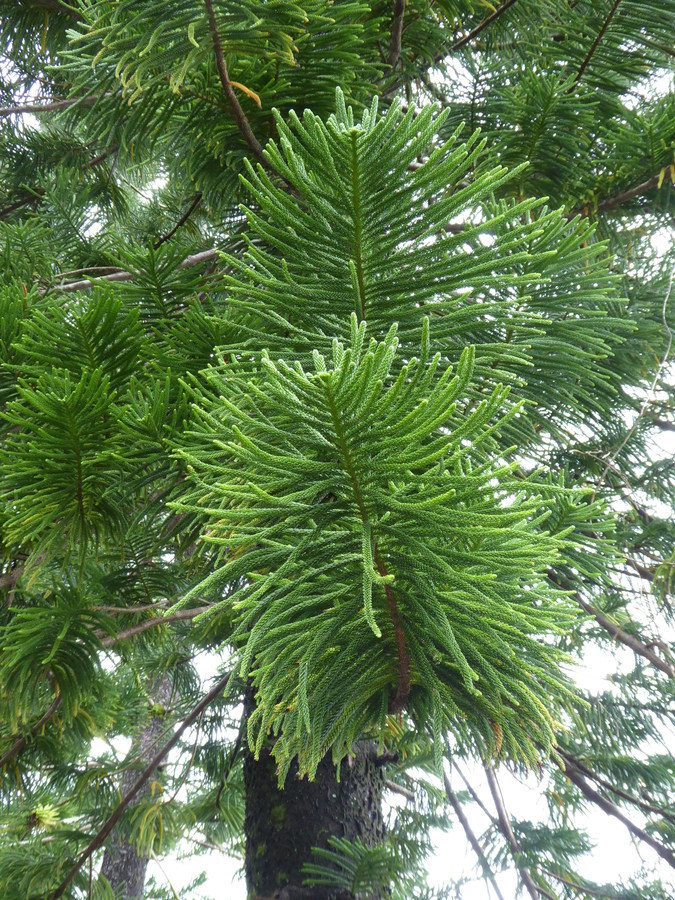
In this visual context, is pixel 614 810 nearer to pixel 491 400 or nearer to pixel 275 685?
pixel 275 685

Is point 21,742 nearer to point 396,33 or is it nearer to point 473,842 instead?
point 473,842

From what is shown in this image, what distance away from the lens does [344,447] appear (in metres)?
0.59

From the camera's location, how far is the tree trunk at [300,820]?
1.59 m

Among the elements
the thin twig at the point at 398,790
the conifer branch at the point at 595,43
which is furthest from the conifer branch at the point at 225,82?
the thin twig at the point at 398,790

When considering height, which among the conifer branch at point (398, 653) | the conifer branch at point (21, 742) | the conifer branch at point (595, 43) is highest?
the conifer branch at point (595, 43)

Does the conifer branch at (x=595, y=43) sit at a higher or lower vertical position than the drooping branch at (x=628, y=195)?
higher

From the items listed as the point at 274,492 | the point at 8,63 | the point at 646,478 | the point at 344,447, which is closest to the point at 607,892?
the point at 646,478

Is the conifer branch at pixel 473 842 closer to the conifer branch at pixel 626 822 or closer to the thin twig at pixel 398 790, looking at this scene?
the conifer branch at pixel 626 822

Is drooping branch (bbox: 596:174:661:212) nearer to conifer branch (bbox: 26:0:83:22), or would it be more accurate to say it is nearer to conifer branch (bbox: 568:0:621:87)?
conifer branch (bbox: 568:0:621:87)

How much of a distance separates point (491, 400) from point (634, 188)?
4.35ft

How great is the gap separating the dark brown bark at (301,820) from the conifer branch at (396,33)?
149cm

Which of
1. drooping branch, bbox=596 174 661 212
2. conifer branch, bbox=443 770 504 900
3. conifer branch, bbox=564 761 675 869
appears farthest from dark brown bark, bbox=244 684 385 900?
drooping branch, bbox=596 174 661 212

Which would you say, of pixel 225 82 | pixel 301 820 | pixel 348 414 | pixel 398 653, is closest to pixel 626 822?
pixel 301 820

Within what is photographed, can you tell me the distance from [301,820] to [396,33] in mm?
1669
